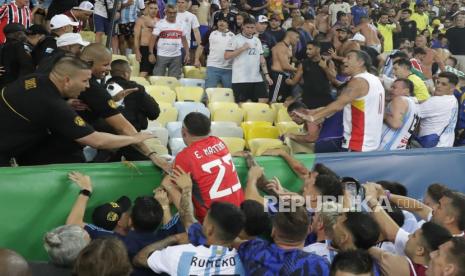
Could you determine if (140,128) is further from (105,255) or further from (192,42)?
(192,42)

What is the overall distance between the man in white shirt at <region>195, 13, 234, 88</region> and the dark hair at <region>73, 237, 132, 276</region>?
752 cm

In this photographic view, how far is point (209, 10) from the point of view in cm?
1302

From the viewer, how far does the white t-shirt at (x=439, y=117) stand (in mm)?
7625

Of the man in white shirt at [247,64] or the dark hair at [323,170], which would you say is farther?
the man in white shirt at [247,64]

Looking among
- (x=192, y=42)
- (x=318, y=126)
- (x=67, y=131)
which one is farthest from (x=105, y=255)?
(x=192, y=42)

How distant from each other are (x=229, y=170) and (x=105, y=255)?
5.80 ft

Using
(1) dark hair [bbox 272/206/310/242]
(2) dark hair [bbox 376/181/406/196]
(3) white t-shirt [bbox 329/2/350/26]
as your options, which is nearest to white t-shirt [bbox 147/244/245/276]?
(1) dark hair [bbox 272/206/310/242]

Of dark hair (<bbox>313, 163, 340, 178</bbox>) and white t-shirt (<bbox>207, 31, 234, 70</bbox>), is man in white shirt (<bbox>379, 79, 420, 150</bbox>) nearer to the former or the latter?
dark hair (<bbox>313, 163, 340, 178</bbox>)

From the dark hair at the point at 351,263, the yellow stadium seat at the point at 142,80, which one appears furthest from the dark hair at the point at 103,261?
the yellow stadium seat at the point at 142,80

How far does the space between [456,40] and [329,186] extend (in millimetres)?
10697

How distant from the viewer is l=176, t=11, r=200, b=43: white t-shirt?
436 inches

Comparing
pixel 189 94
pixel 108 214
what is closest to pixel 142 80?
pixel 189 94

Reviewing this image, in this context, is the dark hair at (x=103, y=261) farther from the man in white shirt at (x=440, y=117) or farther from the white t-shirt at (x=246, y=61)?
the white t-shirt at (x=246, y=61)

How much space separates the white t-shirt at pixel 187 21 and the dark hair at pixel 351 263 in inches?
323
